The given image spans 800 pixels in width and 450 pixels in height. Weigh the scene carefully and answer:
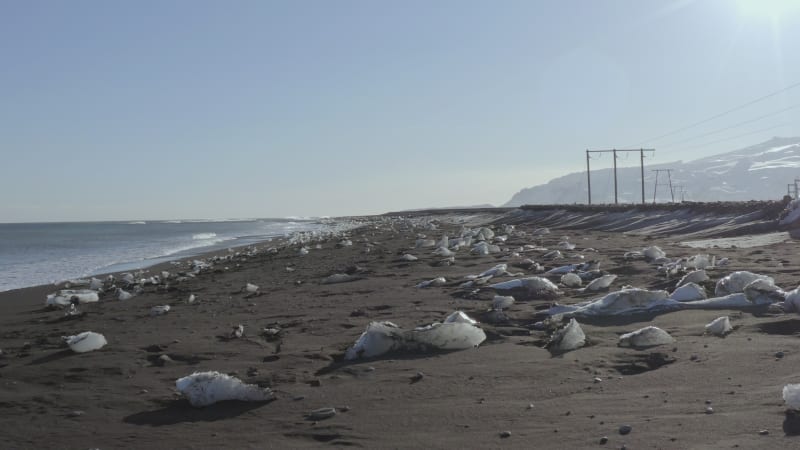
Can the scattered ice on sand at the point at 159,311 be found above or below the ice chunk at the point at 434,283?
below

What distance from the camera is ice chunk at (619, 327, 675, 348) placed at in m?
3.83

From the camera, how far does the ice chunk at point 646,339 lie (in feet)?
12.6

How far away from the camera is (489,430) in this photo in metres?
2.69

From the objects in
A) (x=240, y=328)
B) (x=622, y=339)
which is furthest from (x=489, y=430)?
(x=240, y=328)

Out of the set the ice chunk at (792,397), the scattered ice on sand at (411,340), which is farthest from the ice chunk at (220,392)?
the ice chunk at (792,397)

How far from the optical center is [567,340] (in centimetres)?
397

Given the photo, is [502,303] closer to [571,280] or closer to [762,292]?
[571,280]

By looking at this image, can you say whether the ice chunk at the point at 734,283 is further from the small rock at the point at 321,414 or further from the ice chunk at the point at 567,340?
the small rock at the point at 321,414

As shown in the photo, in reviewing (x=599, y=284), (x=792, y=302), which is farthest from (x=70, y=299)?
(x=792, y=302)

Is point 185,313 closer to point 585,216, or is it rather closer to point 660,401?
point 660,401

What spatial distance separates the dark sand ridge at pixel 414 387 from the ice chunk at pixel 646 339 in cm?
10

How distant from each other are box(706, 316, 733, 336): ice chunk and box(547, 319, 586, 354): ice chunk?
773 millimetres

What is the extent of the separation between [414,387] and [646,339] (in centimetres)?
146

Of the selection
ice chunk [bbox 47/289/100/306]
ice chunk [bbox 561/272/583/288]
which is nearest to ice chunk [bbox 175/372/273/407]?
ice chunk [bbox 561/272/583/288]
